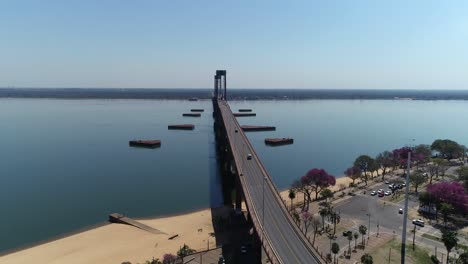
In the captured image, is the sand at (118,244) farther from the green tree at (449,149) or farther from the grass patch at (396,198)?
the green tree at (449,149)

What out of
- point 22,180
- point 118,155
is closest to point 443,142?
point 118,155

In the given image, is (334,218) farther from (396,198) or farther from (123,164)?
(123,164)

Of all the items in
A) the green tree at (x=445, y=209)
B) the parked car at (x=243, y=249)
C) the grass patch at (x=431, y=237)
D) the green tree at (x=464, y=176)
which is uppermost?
the green tree at (x=464, y=176)

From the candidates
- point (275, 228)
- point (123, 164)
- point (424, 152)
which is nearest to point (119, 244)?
point (275, 228)

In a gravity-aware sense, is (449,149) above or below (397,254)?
above

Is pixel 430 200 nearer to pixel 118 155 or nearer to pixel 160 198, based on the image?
pixel 160 198

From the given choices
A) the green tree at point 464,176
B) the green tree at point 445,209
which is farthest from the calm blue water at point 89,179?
the green tree at point 464,176

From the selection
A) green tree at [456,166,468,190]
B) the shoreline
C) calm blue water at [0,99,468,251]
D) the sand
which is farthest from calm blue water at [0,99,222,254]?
green tree at [456,166,468,190]
